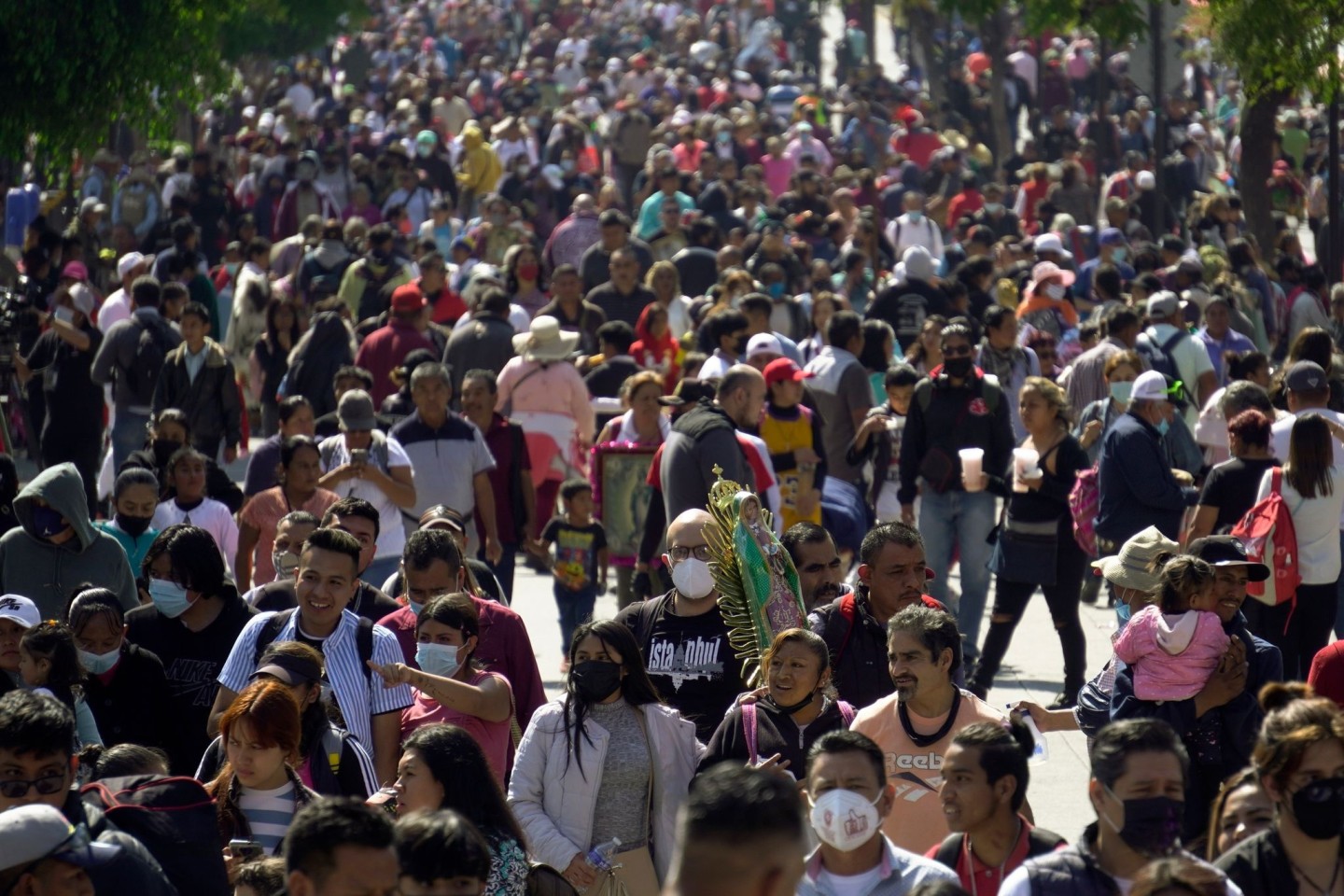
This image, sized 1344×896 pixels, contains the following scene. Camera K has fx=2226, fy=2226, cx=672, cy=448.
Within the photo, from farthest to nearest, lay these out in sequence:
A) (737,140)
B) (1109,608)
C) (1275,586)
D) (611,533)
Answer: (737,140) < (1109,608) < (611,533) < (1275,586)

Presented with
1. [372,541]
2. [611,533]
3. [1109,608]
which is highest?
[372,541]

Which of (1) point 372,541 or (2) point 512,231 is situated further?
(2) point 512,231

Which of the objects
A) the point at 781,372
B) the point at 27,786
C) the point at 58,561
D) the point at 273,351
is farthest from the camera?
the point at 273,351

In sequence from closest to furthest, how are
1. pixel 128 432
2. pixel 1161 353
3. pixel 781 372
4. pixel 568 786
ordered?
pixel 568 786 → pixel 781 372 → pixel 1161 353 → pixel 128 432

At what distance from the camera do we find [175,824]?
17.7 feet

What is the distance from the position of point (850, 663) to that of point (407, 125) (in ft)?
80.6

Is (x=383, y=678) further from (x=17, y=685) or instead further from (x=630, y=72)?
(x=630, y=72)

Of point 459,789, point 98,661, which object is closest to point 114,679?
point 98,661

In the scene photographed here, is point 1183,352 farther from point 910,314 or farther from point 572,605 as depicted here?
point 572,605

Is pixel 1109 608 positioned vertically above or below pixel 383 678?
below

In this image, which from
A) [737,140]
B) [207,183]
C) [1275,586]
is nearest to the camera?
[1275,586]

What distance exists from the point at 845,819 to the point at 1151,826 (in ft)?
2.32

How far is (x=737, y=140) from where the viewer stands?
93.4 ft

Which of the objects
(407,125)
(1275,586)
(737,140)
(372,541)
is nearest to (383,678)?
(372,541)
